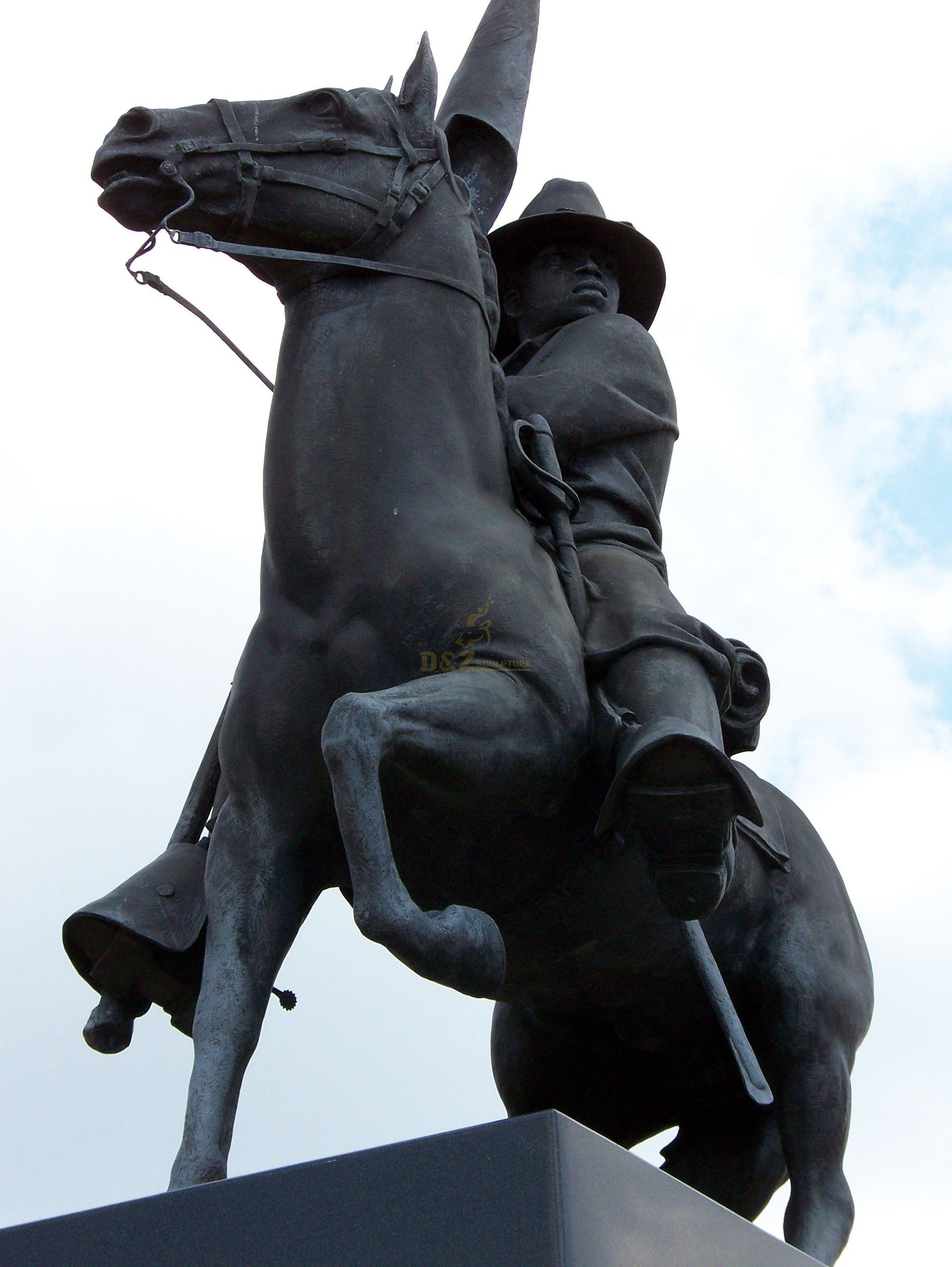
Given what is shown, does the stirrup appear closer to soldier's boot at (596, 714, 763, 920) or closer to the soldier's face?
soldier's boot at (596, 714, 763, 920)

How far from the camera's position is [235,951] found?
209 inches

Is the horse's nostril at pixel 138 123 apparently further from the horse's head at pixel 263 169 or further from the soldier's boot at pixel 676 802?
the soldier's boot at pixel 676 802

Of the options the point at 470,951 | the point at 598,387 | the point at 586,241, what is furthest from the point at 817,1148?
the point at 586,241

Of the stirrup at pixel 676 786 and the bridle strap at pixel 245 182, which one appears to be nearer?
the stirrup at pixel 676 786

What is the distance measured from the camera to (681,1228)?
4.23 meters

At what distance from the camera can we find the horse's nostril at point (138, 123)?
5.55 m

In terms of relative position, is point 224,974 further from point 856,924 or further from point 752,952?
point 856,924

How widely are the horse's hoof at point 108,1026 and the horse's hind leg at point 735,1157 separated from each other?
1844mm

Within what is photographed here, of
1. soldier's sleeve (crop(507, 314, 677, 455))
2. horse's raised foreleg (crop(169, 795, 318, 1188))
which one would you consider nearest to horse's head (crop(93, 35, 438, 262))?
soldier's sleeve (crop(507, 314, 677, 455))

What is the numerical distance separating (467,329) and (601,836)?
1.49 metres

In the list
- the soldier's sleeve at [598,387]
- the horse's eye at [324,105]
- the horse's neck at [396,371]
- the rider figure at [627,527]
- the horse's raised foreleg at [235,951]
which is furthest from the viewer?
the soldier's sleeve at [598,387]

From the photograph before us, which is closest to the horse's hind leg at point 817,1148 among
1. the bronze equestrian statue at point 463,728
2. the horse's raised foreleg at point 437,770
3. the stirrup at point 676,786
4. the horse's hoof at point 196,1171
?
the bronze equestrian statue at point 463,728

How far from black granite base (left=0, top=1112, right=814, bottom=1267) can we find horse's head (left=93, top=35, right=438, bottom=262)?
8.89ft

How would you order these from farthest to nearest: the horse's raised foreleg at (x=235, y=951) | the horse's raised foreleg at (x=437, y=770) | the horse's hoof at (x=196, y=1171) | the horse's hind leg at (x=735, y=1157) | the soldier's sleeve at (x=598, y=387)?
the horse's hind leg at (x=735, y=1157), the soldier's sleeve at (x=598, y=387), the horse's raised foreleg at (x=235, y=951), the horse's hoof at (x=196, y=1171), the horse's raised foreleg at (x=437, y=770)
